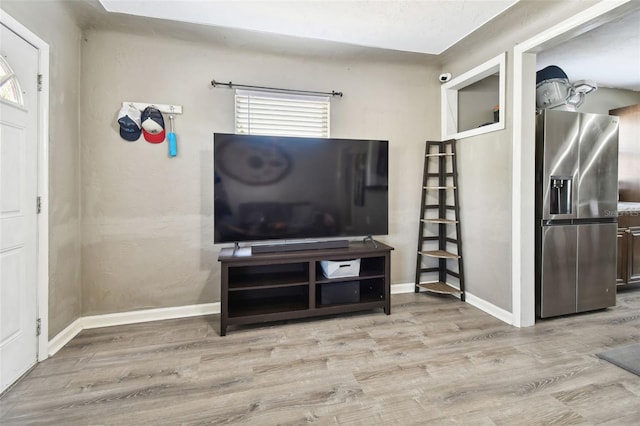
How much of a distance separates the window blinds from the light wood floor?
1.80 metres

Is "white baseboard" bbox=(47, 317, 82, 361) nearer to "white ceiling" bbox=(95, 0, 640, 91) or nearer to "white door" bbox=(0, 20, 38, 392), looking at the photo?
"white door" bbox=(0, 20, 38, 392)

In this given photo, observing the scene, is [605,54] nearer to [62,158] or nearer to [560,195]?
[560,195]

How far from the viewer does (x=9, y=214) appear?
5.52 ft

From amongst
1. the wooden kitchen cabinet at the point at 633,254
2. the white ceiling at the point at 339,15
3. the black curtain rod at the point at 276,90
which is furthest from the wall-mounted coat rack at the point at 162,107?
the wooden kitchen cabinet at the point at 633,254

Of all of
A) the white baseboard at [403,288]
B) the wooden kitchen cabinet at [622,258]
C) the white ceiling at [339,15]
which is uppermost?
the white ceiling at [339,15]

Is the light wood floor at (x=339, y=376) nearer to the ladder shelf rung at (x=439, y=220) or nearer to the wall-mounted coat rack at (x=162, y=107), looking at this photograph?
the ladder shelf rung at (x=439, y=220)

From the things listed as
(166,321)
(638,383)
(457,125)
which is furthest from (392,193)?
(166,321)

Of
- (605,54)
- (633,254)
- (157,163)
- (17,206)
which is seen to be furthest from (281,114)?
(633,254)

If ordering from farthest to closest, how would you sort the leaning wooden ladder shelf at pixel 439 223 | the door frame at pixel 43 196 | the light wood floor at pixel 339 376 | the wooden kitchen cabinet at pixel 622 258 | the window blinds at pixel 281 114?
the wooden kitchen cabinet at pixel 622 258 → the leaning wooden ladder shelf at pixel 439 223 → the window blinds at pixel 281 114 → the door frame at pixel 43 196 → the light wood floor at pixel 339 376

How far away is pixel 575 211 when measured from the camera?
2596mm

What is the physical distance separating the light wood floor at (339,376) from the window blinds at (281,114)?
1.80 metres

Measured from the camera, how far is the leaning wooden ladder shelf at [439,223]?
3.11 meters

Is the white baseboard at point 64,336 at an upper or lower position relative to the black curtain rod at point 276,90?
lower

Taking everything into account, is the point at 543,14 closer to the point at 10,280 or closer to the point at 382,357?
the point at 382,357
